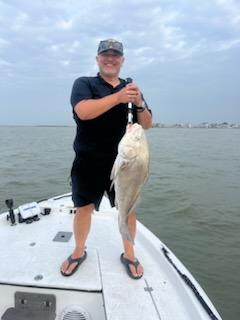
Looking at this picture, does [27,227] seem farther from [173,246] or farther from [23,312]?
[173,246]

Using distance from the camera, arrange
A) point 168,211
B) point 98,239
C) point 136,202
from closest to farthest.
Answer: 1. point 136,202
2. point 98,239
3. point 168,211

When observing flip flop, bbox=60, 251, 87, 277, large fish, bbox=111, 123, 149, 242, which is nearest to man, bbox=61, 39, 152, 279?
flip flop, bbox=60, 251, 87, 277

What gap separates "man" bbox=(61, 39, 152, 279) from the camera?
3.19 metres

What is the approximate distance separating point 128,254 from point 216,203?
7948 millimetres

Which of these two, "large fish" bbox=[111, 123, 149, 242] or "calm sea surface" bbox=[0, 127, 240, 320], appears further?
"calm sea surface" bbox=[0, 127, 240, 320]

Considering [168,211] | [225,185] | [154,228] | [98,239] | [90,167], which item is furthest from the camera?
[225,185]

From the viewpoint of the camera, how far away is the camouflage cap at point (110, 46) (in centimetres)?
313

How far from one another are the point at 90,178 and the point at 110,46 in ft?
4.10

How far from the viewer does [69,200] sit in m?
5.72

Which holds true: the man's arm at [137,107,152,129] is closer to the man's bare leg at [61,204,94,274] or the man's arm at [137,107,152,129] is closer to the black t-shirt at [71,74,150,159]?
the black t-shirt at [71,74,150,159]

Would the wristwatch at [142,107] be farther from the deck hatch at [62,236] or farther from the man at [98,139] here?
the deck hatch at [62,236]

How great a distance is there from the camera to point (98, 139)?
3379 millimetres

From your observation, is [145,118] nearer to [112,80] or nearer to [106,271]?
[112,80]

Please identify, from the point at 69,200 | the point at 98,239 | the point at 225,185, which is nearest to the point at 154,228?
the point at 69,200
